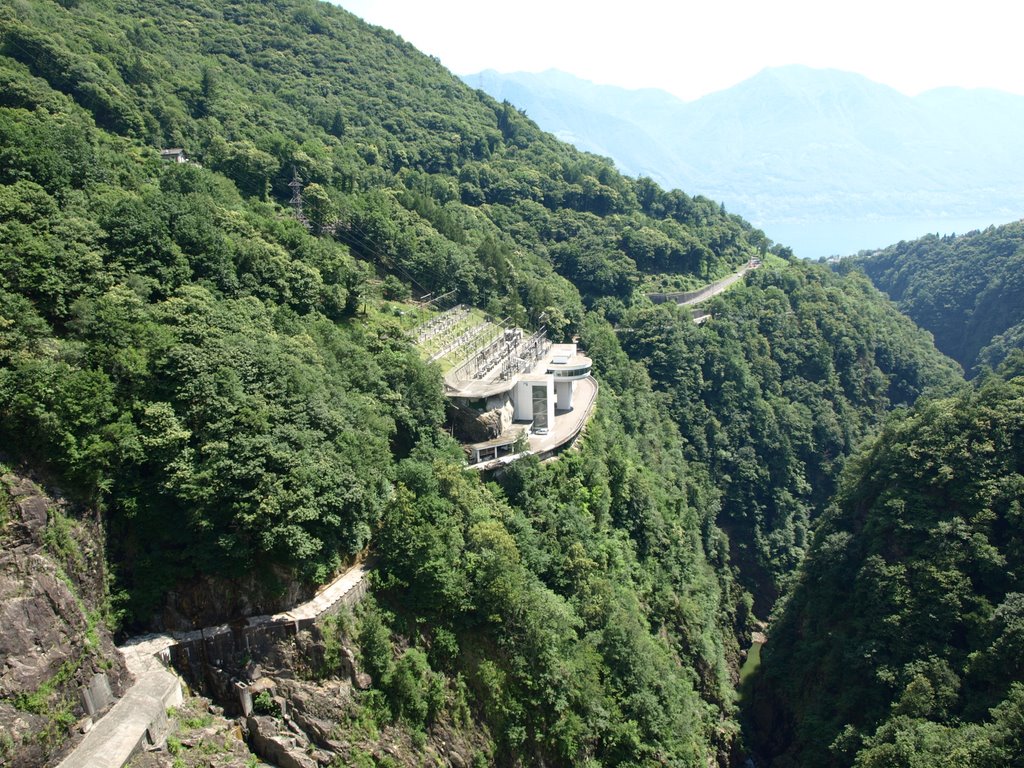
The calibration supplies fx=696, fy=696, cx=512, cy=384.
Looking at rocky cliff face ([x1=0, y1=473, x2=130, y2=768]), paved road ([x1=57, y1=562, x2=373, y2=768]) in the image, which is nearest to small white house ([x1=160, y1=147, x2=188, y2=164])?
rocky cliff face ([x1=0, y1=473, x2=130, y2=768])

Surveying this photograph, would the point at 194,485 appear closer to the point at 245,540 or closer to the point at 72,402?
the point at 245,540

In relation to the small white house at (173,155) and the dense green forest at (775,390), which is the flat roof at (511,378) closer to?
the dense green forest at (775,390)

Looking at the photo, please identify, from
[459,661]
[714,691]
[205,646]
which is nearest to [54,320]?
[205,646]

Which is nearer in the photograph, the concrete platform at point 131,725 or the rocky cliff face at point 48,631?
the rocky cliff face at point 48,631

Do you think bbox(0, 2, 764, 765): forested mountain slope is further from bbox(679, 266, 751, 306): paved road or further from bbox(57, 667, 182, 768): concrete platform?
bbox(679, 266, 751, 306): paved road

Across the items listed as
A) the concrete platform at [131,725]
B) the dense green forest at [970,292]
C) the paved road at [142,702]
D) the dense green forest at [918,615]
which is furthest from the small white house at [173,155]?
the dense green forest at [970,292]

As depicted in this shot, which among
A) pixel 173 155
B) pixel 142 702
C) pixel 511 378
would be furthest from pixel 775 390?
pixel 142 702

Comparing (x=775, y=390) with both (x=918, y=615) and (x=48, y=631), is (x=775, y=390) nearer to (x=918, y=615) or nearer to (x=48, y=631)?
(x=918, y=615)
